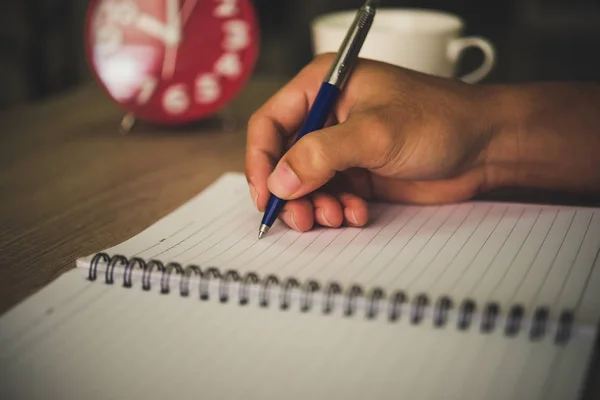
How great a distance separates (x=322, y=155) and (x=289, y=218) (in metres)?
0.08

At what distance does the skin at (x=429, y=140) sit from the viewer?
673 millimetres

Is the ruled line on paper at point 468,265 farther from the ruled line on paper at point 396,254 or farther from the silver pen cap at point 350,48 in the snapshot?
the silver pen cap at point 350,48

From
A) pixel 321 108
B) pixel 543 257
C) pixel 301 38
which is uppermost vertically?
pixel 321 108

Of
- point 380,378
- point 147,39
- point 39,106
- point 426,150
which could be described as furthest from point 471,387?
point 39,106

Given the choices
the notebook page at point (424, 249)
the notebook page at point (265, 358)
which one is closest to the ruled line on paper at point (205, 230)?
the notebook page at point (424, 249)

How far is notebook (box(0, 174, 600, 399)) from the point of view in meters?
0.42

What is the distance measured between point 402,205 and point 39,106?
77cm

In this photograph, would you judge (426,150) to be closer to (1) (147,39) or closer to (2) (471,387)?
(2) (471,387)

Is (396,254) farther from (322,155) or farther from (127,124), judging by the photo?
(127,124)

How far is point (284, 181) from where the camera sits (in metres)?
0.64

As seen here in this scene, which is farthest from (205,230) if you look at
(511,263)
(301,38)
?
(301,38)

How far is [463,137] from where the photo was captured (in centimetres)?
73

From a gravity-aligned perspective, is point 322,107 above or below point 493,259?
above

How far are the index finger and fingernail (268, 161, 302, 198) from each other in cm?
9
